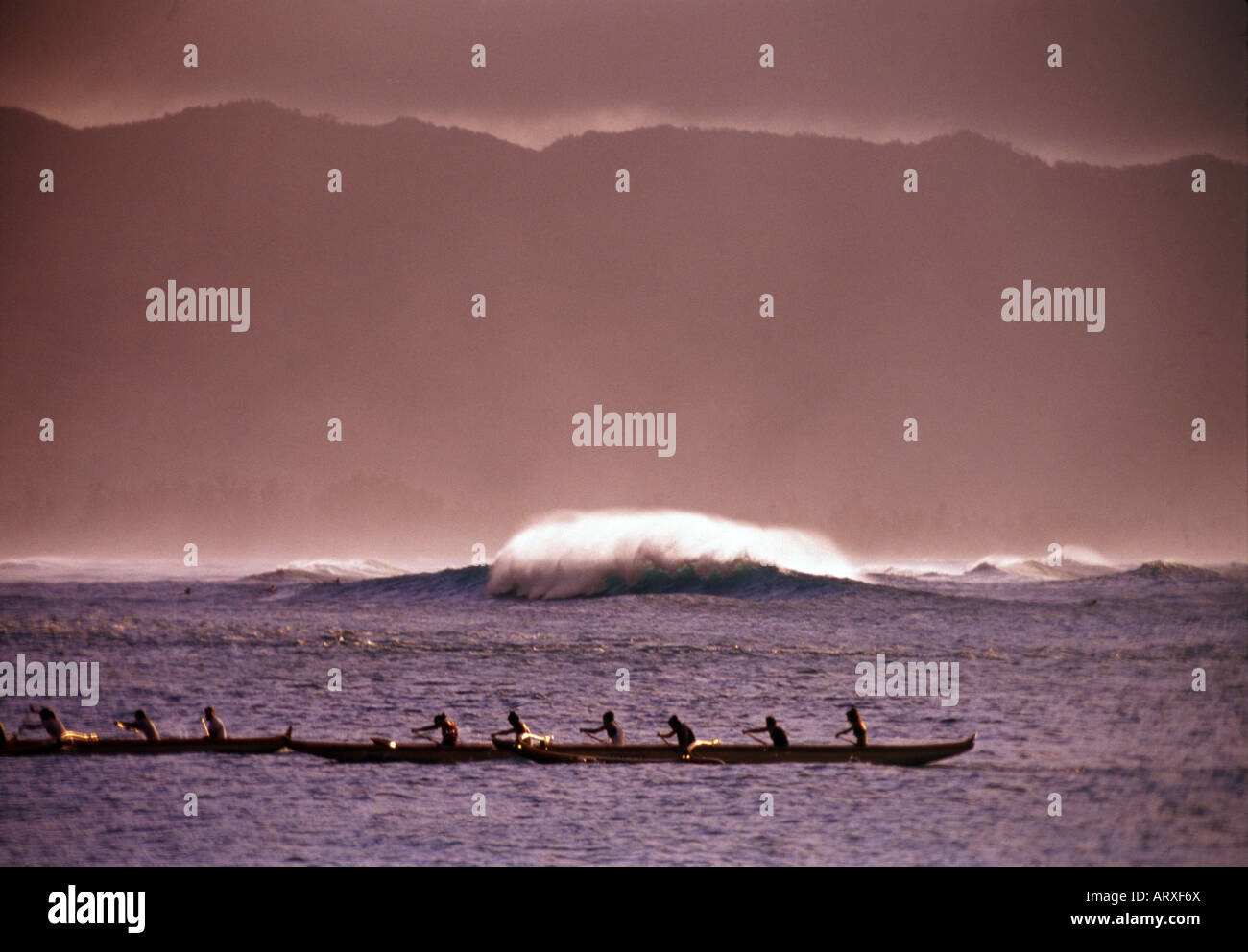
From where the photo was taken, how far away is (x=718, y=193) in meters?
32.6

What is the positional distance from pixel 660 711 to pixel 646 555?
16192 millimetres

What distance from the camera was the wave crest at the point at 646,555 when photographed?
3609 cm

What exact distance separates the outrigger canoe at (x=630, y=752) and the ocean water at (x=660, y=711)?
0.59 ft

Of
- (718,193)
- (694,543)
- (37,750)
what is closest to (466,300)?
(718,193)

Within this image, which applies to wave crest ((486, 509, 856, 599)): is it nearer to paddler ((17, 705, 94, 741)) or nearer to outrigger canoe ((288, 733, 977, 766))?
outrigger canoe ((288, 733, 977, 766))

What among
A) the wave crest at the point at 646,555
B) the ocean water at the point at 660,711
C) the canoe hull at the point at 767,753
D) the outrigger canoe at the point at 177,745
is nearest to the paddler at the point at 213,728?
the outrigger canoe at the point at 177,745

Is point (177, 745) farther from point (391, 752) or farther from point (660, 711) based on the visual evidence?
point (660, 711)

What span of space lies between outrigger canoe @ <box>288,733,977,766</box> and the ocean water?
178 millimetres

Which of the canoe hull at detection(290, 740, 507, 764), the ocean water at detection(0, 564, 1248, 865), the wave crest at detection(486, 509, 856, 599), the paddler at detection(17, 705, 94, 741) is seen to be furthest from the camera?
the wave crest at detection(486, 509, 856, 599)

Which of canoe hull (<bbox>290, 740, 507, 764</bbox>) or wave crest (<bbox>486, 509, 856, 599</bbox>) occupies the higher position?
wave crest (<bbox>486, 509, 856, 599</bbox>)

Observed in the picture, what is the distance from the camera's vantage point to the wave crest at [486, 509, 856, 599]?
36094 mm

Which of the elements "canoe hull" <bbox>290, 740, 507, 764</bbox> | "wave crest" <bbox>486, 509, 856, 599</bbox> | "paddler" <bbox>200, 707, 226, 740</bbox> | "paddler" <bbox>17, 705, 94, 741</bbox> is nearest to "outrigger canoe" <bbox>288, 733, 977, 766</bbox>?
"canoe hull" <bbox>290, 740, 507, 764</bbox>

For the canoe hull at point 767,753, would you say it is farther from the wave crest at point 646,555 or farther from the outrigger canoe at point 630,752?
the wave crest at point 646,555
